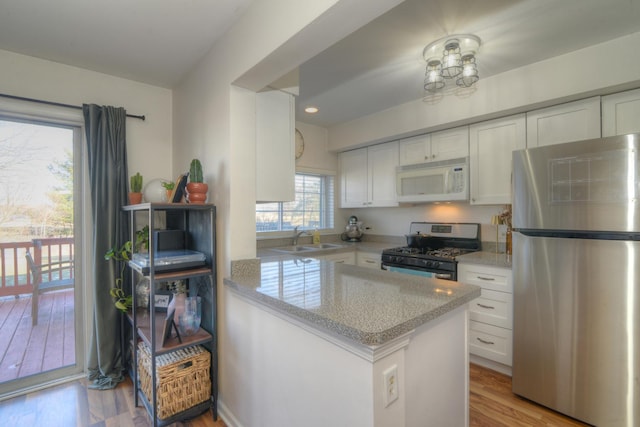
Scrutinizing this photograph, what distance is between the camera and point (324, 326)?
108cm

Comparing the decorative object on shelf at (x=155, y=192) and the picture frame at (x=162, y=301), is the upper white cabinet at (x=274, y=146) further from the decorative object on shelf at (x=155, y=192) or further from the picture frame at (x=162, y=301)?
the picture frame at (x=162, y=301)

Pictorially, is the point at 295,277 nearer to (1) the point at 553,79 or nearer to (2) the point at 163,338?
(2) the point at 163,338

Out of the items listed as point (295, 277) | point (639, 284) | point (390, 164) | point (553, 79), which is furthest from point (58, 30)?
point (639, 284)

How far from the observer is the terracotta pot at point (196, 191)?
1.83 m

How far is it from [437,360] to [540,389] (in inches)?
53.6

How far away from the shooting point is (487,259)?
2582 millimetres

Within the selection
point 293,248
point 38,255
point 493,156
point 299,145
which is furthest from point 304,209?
point 38,255

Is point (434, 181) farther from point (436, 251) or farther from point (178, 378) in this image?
point (178, 378)

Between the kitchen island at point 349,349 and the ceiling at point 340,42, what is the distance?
4.88 ft

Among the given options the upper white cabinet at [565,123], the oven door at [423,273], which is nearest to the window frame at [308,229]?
the oven door at [423,273]

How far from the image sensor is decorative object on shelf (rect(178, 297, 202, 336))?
73.3 inches

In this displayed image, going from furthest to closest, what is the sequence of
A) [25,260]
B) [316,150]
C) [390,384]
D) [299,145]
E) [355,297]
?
[316,150] < [299,145] < [25,260] < [355,297] < [390,384]

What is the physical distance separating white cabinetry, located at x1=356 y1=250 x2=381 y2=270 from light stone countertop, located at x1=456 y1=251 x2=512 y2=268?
3.10 ft

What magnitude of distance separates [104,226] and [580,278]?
3.24 meters
